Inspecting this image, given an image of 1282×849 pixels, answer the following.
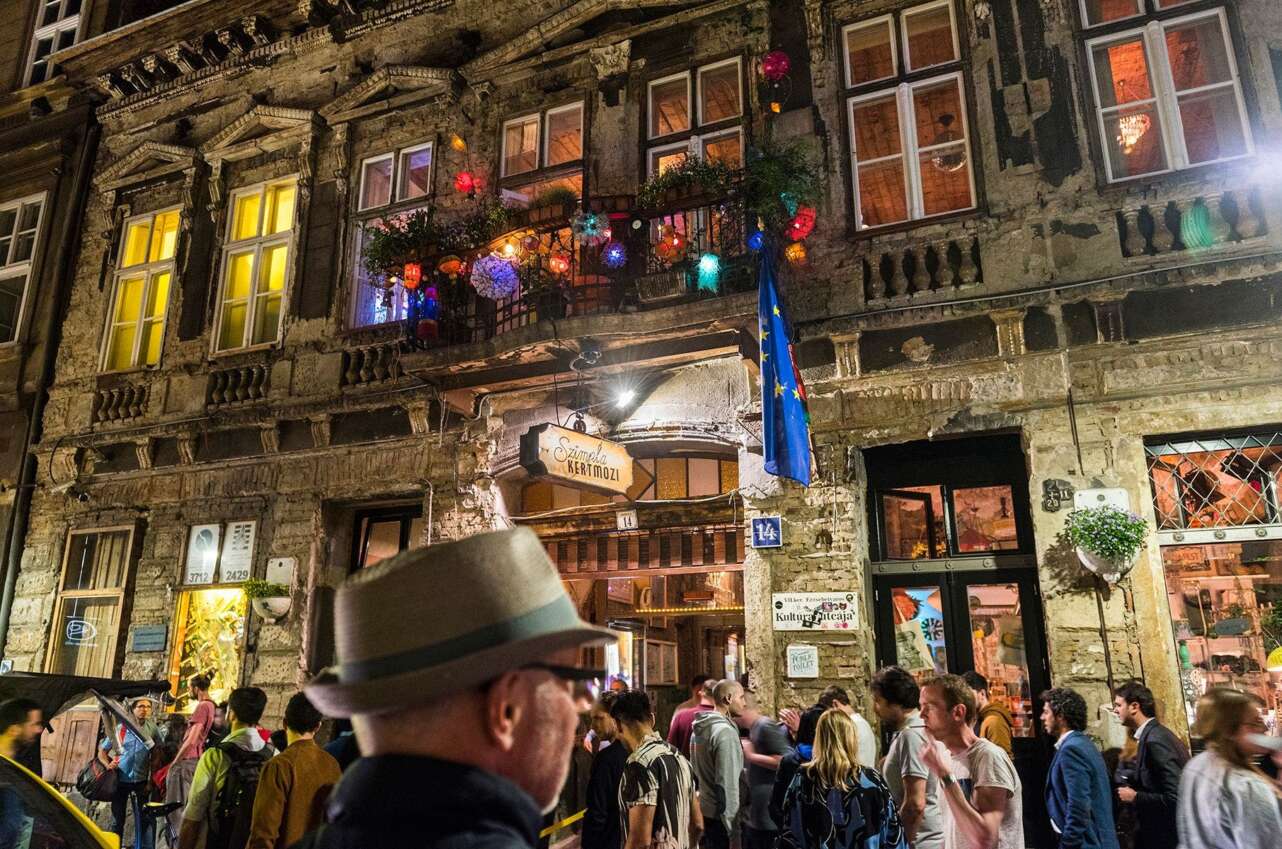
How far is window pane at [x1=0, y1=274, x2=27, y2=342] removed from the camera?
13.5 meters

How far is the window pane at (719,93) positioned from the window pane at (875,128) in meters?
1.51

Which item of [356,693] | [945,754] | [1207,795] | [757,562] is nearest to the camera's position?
[356,693]

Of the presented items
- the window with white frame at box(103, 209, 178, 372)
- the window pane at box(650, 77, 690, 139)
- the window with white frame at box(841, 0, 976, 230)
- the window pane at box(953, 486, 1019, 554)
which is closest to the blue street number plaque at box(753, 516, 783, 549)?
the window pane at box(953, 486, 1019, 554)

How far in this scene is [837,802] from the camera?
428 cm

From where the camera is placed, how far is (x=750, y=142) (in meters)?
9.67

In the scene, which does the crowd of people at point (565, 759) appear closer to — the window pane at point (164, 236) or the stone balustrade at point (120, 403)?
the stone balustrade at point (120, 403)

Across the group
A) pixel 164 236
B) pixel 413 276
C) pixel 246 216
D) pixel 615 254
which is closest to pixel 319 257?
pixel 246 216

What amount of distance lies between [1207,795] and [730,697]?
311cm

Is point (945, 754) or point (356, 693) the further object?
point (945, 754)

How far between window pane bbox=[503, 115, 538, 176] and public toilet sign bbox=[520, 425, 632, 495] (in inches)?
169

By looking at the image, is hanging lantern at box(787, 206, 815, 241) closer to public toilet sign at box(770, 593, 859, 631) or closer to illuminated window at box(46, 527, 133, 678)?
public toilet sign at box(770, 593, 859, 631)

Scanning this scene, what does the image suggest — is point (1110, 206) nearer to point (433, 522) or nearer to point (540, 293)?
point (540, 293)

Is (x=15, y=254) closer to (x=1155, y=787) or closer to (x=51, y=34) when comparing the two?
(x=51, y=34)

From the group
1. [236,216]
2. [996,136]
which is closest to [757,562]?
[996,136]
